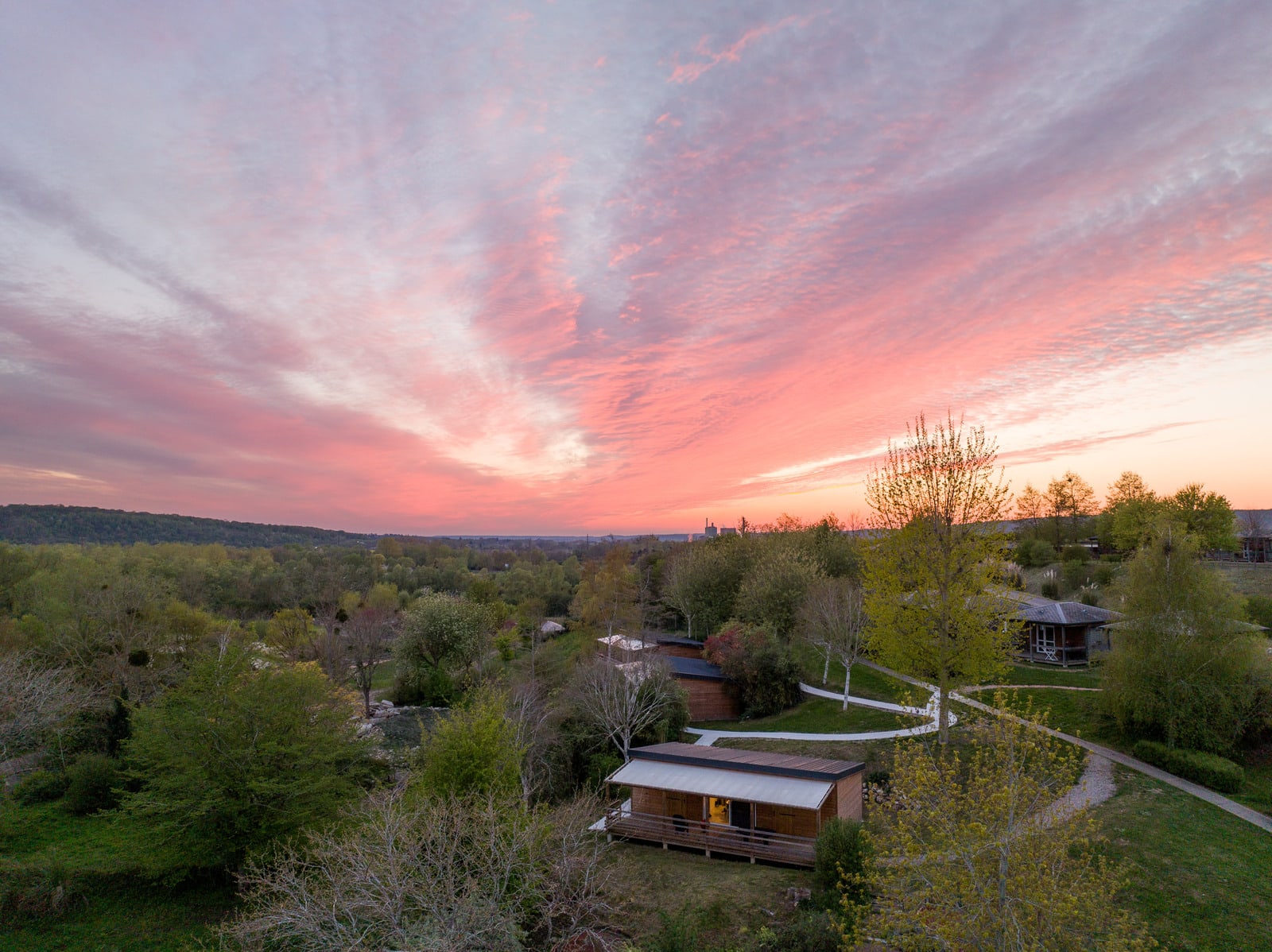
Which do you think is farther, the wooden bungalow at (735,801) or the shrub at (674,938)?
the wooden bungalow at (735,801)

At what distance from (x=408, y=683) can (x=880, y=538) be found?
2770cm

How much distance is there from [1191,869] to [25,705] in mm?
32110

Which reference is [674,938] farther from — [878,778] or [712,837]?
[878,778]

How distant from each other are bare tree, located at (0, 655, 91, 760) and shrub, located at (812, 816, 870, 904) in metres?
22.7

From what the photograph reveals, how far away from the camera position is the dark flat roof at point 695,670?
32594 mm

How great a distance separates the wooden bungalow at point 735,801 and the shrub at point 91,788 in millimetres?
18701

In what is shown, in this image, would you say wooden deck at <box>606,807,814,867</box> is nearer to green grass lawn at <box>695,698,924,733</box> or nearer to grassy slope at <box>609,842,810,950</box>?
grassy slope at <box>609,842,810,950</box>

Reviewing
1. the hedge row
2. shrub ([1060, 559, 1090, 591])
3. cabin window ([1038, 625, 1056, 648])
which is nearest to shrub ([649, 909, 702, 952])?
Answer: the hedge row

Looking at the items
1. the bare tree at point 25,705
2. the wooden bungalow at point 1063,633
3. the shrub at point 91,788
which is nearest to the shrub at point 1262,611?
the wooden bungalow at point 1063,633

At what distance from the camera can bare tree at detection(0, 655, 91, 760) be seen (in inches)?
744

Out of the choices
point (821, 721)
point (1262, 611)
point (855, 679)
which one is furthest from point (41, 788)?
point (1262, 611)

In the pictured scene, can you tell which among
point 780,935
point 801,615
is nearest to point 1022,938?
point 780,935

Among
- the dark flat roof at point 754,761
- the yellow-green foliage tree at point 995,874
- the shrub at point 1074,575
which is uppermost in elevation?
the shrub at point 1074,575

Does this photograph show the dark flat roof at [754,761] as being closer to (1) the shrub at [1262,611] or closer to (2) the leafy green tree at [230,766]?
(2) the leafy green tree at [230,766]
